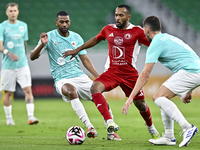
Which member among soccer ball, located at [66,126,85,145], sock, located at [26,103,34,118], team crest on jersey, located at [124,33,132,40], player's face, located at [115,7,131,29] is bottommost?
sock, located at [26,103,34,118]

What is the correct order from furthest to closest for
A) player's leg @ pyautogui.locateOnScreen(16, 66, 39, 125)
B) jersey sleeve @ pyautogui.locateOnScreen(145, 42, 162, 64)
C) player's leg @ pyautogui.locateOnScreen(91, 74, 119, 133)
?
player's leg @ pyautogui.locateOnScreen(16, 66, 39, 125) < player's leg @ pyautogui.locateOnScreen(91, 74, 119, 133) < jersey sleeve @ pyautogui.locateOnScreen(145, 42, 162, 64)

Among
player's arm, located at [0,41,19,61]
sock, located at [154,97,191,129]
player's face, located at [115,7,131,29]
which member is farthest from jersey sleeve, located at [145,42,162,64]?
player's arm, located at [0,41,19,61]

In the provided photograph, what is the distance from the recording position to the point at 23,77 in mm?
9430

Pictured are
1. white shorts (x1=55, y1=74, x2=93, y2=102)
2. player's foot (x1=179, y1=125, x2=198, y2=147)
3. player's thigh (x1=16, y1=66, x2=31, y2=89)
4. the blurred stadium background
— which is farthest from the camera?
the blurred stadium background

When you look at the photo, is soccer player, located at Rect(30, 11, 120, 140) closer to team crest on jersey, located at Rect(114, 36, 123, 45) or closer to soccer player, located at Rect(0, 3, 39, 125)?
team crest on jersey, located at Rect(114, 36, 123, 45)

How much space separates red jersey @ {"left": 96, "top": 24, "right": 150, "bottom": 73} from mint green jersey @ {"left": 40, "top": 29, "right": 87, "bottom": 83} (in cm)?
94

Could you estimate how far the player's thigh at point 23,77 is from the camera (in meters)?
9.38

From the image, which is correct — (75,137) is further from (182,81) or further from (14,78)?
(14,78)

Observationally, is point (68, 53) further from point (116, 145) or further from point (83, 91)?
point (116, 145)

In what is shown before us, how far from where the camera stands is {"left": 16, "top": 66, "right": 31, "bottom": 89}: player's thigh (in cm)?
938

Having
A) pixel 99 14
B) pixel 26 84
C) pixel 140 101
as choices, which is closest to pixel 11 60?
pixel 26 84

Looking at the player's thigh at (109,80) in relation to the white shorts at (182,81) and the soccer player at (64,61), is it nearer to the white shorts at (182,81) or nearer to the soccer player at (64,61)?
the soccer player at (64,61)

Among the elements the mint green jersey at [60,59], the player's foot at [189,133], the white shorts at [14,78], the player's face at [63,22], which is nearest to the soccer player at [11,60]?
the white shorts at [14,78]

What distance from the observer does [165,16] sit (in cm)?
2159
